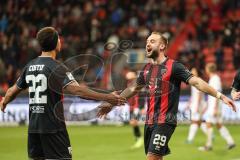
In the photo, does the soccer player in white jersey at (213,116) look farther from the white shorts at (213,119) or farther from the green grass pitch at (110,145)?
the green grass pitch at (110,145)

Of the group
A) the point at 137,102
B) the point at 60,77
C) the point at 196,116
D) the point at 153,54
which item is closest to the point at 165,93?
the point at 153,54

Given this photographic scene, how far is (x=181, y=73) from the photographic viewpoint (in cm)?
808

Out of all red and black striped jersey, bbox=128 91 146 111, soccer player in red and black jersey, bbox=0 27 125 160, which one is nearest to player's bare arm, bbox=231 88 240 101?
soccer player in red and black jersey, bbox=0 27 125 160

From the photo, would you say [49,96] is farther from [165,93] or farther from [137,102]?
[137,102]

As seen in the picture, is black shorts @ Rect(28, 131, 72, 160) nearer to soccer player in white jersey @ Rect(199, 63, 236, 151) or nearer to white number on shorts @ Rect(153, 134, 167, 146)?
white number on shorts @ Rect(153, 134, 167, 146)

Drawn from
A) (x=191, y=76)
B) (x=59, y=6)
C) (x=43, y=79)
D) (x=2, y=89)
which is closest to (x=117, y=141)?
(x=2, y=89)

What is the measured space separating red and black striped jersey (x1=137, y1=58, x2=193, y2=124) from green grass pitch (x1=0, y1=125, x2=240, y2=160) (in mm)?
4550

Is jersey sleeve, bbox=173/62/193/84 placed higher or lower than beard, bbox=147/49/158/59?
lower

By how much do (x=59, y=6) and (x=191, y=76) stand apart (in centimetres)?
1871

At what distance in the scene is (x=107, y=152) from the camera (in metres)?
13.7

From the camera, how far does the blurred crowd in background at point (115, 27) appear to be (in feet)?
72.7

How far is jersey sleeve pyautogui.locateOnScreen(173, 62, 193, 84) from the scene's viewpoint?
26.3ft

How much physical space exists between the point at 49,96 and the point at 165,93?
6.66ft

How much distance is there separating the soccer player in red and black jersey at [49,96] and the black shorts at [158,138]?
1368 millimetres
